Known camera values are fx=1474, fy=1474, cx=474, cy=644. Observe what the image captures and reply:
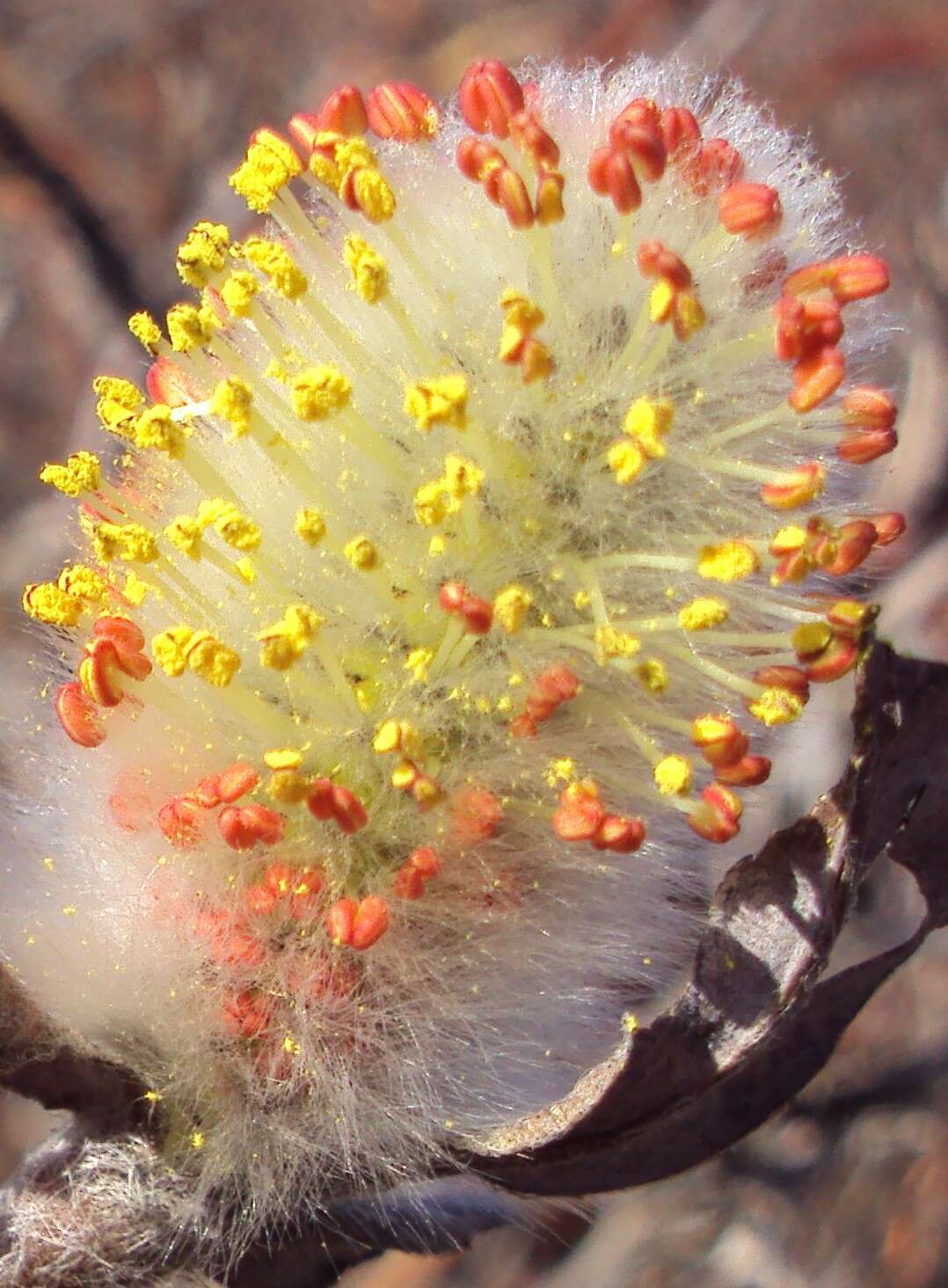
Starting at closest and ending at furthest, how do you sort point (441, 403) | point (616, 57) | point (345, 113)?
1. point (441, 403)
2. point (345, 113)
3. point (616, 57)

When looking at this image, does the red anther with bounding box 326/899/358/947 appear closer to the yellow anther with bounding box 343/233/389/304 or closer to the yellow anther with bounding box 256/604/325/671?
the yellow anther with bounding box 256/604/325/671

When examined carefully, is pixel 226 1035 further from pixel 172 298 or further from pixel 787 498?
pixel 172 298

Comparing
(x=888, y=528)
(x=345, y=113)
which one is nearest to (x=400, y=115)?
(x=345, y=113)

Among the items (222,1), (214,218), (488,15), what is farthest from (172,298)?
(488,15)

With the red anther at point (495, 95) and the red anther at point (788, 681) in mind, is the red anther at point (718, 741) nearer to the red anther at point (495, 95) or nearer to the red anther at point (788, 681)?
the red anther at point (788, 681)

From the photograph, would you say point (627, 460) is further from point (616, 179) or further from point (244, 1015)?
point (244, 1015)

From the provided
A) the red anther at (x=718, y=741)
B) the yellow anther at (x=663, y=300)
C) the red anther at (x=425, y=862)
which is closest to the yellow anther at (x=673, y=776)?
the red anther at (x=718, y=741)

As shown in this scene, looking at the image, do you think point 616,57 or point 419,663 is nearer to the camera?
point 419,663

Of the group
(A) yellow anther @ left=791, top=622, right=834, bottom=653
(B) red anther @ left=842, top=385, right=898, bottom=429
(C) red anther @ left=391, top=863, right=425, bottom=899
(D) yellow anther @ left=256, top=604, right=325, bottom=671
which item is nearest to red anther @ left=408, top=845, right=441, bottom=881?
(C) red anther @ left=391, top=863, right=425, bottom=899
